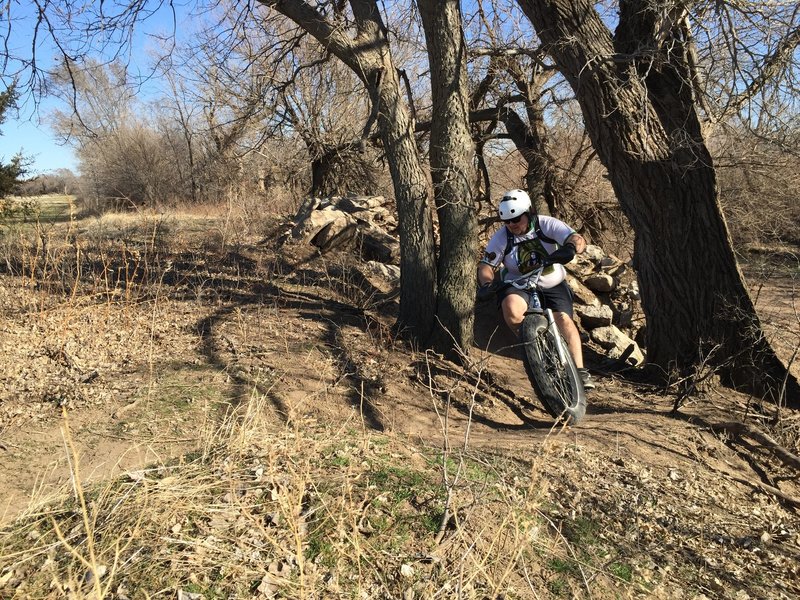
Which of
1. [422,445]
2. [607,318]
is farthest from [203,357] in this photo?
[607,318]

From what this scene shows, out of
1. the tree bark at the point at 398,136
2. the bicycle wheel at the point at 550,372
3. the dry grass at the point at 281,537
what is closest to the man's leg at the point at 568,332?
the bicycle wheel at the point at 550,372

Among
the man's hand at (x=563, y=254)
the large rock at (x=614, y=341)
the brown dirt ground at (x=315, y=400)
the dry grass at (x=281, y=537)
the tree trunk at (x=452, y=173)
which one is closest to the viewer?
the dry grass at (x=281, y=537)

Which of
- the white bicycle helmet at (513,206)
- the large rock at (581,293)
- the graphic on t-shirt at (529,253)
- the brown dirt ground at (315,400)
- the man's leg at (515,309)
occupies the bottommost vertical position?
the brown dirt ground at (315,400)

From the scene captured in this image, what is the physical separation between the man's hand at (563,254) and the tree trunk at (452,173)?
1.52 metres

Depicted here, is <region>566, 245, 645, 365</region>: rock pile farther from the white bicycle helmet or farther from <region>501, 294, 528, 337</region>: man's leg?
the white bicycle helmet

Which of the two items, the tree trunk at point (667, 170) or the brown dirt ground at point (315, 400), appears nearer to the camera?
the brown dirt ground at point (315, 400)

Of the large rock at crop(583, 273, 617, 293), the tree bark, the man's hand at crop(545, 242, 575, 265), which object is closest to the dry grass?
the man's hand at crop(545, 242, 575, 265)

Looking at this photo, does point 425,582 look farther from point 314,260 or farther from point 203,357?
point 314,260

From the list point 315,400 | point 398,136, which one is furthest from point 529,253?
point 315,400

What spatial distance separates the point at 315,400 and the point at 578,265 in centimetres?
516

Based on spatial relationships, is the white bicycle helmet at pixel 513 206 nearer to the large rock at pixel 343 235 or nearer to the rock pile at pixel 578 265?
the rock pile at pixel 578 265

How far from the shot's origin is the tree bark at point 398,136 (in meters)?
5.73

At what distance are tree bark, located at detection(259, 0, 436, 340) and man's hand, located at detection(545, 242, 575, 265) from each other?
175cm

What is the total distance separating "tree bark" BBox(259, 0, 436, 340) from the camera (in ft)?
18.8
